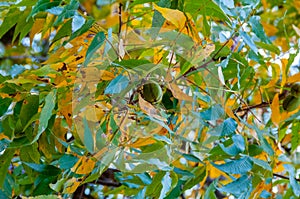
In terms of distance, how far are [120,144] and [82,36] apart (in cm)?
10

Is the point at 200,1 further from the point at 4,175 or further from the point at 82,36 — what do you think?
the point at 4,175

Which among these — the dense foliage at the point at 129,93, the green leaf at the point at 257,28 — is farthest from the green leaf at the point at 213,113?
the green leaf at the point at 257,28

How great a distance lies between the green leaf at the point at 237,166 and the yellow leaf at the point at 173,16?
0.15 metres

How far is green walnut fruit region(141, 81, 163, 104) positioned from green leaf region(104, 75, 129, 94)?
0.03 meters

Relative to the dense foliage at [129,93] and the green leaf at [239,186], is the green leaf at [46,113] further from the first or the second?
the green leaf at [239,186]

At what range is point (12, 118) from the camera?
47 centimetres

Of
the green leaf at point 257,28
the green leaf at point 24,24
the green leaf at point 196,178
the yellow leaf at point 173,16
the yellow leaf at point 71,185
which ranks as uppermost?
the yellow leaf at point 173,16

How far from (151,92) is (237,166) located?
0.43 feet

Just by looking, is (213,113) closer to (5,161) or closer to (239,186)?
(239,186)

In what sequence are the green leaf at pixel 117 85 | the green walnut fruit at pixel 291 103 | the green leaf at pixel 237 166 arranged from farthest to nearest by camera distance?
the green walnut fruit at pixel 291 103 < the green leaf at pixel 237 166 < the green leaf at pixel 117 85

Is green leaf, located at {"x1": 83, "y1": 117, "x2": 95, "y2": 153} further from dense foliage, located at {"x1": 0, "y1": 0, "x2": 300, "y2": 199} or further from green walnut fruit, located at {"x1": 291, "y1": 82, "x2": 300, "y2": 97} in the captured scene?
green walnut fruit, located at {"x1": 291, "y1": 82, "x2": 300, "y2": 97}

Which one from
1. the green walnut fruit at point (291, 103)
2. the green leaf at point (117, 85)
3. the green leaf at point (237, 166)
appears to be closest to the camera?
the green leaf at point (117, 85)

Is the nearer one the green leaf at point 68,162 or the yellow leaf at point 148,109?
the yellow leaf at point 148,109

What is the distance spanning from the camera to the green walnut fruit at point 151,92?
0.40 metres
